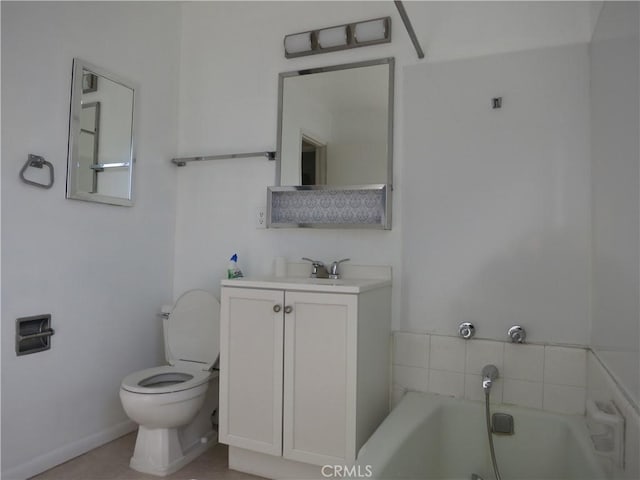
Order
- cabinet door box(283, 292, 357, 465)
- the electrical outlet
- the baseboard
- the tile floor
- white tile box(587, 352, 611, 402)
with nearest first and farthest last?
white tile box(587, 352, 611, 402) < cabinet door box(283, 292, 357, 465) < the baseboard < the tile floor < the electrical outlet

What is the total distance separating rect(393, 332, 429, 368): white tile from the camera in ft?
6.83

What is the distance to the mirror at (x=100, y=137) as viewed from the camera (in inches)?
82.3

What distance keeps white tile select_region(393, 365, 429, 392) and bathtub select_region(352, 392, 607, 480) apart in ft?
0.30

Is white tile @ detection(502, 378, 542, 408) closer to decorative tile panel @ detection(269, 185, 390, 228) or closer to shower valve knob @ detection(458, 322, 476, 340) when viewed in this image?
shower valve knob @ detection(458, 322, 476, 340)

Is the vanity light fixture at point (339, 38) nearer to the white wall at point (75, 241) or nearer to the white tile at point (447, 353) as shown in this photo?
the white wall at point (75, 241)

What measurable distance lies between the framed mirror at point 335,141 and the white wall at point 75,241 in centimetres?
79

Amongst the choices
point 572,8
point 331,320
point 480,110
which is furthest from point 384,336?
point 572,8

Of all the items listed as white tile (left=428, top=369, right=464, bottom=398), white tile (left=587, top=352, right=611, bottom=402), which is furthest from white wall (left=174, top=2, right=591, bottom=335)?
white tile (left=587, top=352, right=611, bottom=402)

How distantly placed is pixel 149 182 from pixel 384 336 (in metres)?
1.64

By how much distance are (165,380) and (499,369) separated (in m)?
1.64

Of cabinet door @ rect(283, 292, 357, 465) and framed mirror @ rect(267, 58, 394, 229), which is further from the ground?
framed mirror @ rect(267, 58, 394, 229)

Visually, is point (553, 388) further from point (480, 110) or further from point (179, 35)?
point (179, 35)

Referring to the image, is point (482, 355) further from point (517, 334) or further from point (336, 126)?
point (336, 126)

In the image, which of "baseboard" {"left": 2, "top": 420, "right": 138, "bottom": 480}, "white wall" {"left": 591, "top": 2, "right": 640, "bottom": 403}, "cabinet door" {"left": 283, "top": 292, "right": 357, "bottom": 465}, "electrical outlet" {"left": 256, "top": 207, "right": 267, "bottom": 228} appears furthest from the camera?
"electrical outlet" {"left": 256, "top": 207, "right": 267, "bottom": 228}
